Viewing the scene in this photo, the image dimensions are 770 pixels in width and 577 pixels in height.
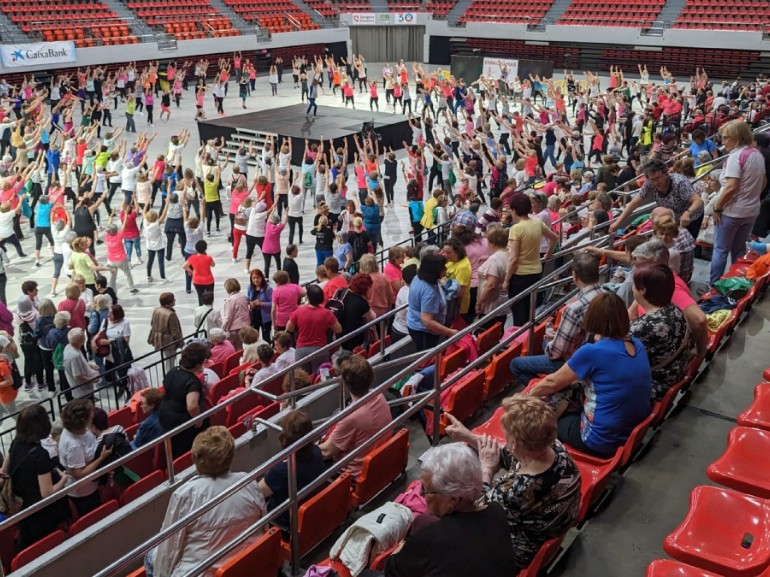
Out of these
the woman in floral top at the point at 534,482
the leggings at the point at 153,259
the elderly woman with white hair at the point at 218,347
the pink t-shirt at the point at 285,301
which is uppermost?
the woman in floral top at the point at 534,482

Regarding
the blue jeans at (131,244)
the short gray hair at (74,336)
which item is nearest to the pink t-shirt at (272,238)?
the blue jeans at (131,244)

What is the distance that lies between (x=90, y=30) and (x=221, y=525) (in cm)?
2646

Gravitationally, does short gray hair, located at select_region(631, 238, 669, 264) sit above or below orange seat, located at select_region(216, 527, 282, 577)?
above

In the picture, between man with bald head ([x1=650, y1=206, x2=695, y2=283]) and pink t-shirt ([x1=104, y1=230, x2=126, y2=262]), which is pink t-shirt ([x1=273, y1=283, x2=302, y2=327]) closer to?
pink t-shirt ([x1=104, y1=230, x2=126, y2=262])

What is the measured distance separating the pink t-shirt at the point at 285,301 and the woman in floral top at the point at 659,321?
440 centimetres

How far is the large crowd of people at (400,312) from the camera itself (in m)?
2.97

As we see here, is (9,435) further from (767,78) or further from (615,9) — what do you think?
(615,9)

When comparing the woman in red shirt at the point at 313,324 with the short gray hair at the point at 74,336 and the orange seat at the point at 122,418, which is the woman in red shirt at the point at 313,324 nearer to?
the orange seat at the point at 122,418

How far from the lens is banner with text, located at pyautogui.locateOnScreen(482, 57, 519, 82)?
87.1 feet

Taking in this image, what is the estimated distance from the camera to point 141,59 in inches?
1060

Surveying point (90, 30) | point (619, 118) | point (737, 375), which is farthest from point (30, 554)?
point (90, 30)

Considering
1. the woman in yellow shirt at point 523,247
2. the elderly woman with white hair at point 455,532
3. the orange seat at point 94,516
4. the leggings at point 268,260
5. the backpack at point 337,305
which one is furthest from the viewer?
the leggings at point 268,260

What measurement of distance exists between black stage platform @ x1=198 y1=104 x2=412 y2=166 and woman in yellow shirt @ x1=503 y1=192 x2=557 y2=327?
11681 millimetres

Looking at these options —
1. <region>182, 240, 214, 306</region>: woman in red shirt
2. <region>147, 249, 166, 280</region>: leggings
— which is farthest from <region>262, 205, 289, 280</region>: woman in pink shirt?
<region>147, 249, 166, 280</region>: leggings
